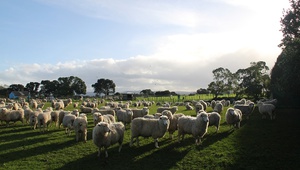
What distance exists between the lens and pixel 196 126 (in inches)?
601

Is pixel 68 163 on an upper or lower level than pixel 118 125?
lower

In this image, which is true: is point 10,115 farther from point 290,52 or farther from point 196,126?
point 290,52

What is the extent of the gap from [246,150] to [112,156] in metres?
7.14

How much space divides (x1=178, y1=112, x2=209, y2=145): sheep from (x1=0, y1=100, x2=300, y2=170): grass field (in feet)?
2.04

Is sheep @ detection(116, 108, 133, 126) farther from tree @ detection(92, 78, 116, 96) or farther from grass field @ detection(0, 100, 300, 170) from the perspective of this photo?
tree @ detection(92, 78, 116, 96)

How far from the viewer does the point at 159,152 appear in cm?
1398

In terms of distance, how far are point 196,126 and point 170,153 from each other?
2.50 m

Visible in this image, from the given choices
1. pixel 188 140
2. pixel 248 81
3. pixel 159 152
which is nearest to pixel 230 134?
pixel 188 140

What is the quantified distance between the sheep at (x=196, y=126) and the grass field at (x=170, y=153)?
24.4 inches

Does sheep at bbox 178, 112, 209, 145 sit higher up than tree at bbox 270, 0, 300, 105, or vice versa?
tree at bbox 270, 0, 300, 105

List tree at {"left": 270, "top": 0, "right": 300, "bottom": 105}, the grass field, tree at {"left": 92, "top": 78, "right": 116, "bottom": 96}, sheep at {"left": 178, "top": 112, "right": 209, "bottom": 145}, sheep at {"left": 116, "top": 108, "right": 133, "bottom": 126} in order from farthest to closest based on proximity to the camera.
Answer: tree at {"left": 92, "top": 78, "right": 116, "bottom": 96} < sheep at {"left": 116, "top": 108, "right": 133, "bottom": 126} < tree at {"left": 270, "top": 0, "right": 300, "bottom": 105} < sheep at {"left": 178, "top": 112, "right": 209, "bottom": 145} < the grass field

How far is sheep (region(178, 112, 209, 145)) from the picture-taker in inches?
597

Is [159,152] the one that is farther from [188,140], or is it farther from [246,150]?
[246,150]

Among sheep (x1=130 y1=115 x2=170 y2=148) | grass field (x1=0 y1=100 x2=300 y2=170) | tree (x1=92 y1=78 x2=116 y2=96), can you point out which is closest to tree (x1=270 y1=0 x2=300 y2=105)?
grass field (x1=0 y1=100 x2=300 y2=170)
